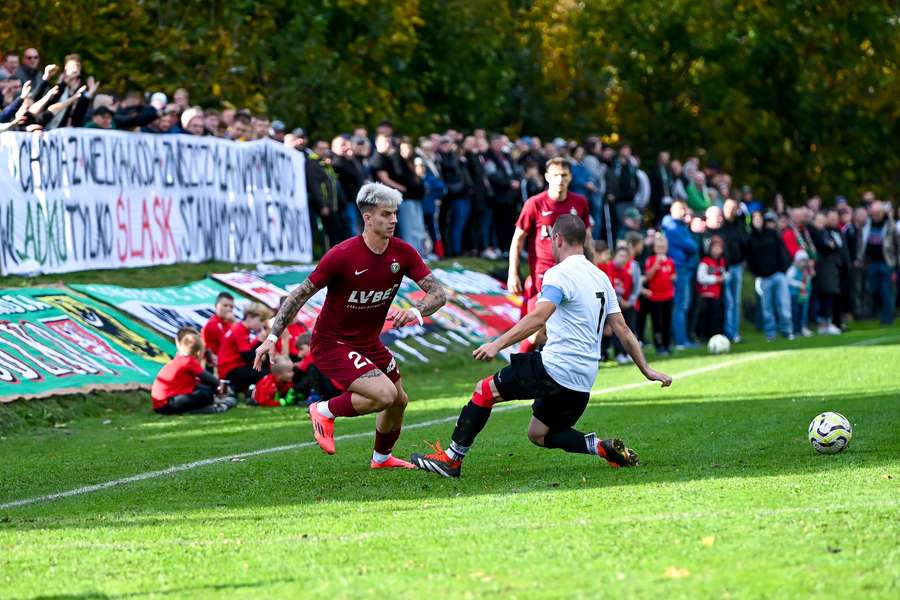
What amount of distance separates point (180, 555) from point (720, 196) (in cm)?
2989

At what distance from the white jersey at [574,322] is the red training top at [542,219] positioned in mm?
5176

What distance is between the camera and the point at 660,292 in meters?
26.3

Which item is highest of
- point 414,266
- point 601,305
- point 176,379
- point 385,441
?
point 414,266

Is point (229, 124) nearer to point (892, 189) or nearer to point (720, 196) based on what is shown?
point (720, 196)

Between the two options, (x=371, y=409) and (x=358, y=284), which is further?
(x=371, y=409)

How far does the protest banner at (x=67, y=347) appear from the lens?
1741 centimetres

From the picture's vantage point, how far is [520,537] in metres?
8.62

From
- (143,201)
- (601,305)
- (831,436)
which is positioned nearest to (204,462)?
(601,305)

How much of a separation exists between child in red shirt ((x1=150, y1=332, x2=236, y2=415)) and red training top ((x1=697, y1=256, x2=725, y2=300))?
41.2ft

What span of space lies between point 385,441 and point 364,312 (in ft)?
3.24

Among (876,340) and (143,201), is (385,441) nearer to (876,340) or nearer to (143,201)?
(143,201)

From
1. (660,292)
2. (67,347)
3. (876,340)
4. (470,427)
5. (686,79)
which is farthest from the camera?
(686,79)

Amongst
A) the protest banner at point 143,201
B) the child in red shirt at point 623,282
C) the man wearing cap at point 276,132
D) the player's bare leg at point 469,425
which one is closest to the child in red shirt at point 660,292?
the child in red shirt at point 623,282

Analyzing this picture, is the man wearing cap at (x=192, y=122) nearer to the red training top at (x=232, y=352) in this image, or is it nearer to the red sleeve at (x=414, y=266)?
the red training top at (x=232, y=352)
